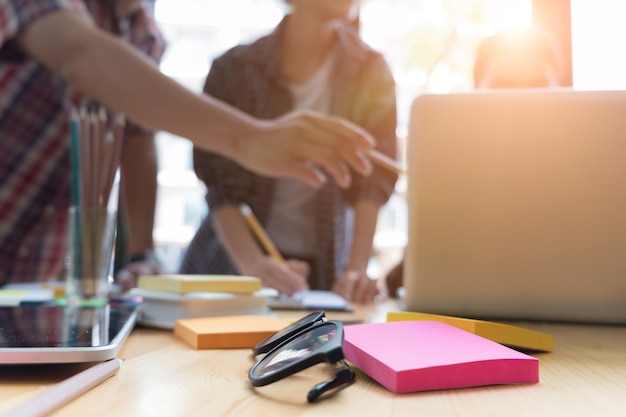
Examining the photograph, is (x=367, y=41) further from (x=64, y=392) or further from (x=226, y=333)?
(x=64, y=392)

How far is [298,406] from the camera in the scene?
0.28 m

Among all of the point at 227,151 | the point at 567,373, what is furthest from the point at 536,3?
the point at 567,373

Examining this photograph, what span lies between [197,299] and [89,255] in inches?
6.3

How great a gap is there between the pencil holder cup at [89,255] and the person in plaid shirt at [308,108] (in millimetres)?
558

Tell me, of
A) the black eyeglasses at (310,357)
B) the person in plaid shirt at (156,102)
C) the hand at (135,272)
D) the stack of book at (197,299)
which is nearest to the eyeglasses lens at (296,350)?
the black eyeglasses at (310,357)

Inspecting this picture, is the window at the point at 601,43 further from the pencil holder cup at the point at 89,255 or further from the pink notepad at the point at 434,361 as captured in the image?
the pencil holder cup at the point at 89,255

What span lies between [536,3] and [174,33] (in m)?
3.11

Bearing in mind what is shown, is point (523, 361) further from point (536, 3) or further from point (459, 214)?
point (536, 3)

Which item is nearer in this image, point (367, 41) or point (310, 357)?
point (310, 357)

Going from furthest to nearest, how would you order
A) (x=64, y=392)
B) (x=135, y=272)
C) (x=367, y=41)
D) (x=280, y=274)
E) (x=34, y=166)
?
(x=367, y=41), (x=34, y=166), (x=135, y=272), (x=280, y=274), (x=64, y=392)

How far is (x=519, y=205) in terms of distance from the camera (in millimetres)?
562

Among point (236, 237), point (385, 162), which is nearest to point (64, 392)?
point (385, 162)

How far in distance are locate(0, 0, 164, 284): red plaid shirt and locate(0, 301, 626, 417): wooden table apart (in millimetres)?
843

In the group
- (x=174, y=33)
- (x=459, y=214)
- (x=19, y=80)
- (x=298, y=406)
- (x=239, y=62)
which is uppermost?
(x=174, y=33)
